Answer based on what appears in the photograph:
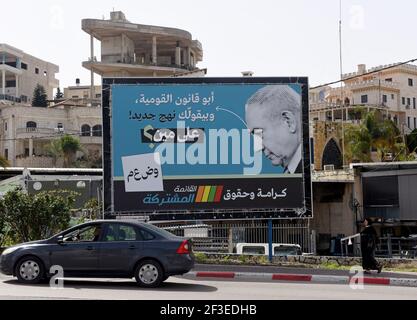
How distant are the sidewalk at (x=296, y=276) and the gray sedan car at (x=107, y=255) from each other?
2520mm

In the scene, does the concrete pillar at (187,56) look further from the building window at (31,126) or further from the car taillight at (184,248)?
the car taillight at (184,248)

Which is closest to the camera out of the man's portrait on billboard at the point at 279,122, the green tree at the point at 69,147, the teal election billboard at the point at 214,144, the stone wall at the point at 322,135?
the teal election billboard at the point at 214,144

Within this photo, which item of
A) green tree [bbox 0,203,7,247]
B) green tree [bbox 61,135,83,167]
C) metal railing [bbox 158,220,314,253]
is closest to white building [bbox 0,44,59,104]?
green tree [bbox 61,135,83,167]

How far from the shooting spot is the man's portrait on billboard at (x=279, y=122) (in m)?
18.9

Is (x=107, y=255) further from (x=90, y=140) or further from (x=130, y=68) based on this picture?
(x=130, y=68)

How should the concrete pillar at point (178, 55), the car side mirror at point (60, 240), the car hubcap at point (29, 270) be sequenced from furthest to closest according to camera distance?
the concrete pillar at point (178, 55), the car side mirror at point (60, 240), the car hubcap at point (29, 270)

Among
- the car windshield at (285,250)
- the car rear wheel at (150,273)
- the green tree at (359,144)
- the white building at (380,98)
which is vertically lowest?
the car windshield at (285,250)

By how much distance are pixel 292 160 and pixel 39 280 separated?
28.1ft

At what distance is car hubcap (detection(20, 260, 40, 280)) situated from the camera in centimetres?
1355

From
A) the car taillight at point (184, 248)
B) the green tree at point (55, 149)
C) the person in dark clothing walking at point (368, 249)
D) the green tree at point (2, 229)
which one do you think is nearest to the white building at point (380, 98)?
the green tree at point (55, 149)

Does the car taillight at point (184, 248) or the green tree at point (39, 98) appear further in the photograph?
the green tree at point (39, 98)

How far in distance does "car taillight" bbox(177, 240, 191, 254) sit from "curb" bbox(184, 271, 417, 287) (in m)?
2.50

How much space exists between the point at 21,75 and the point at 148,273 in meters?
89.9
